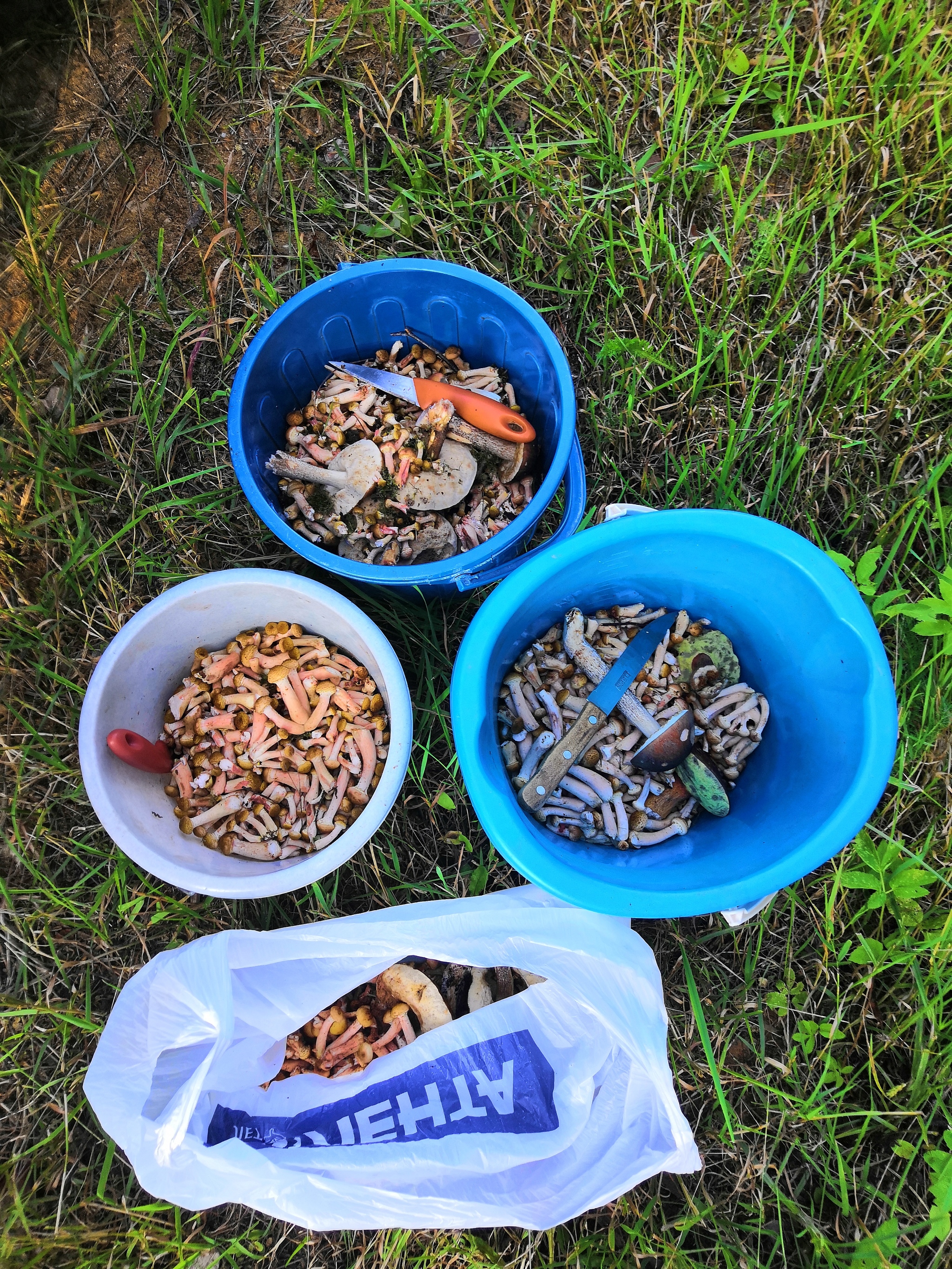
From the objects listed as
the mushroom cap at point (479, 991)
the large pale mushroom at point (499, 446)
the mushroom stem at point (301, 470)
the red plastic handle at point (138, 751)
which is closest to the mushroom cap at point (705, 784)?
the mushroom cap at point (479, 991)

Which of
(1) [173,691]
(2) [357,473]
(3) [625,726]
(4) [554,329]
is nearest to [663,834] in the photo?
(3) [625,726]

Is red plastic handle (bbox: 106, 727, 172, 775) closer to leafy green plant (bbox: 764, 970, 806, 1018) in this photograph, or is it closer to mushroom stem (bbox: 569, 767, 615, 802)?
mushroom stem (bbox: 569, 767, 615, 802)

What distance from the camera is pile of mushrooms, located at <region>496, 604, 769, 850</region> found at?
5.47 feet

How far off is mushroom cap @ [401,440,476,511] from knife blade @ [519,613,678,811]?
1.70 feet

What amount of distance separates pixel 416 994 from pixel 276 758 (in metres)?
0.62

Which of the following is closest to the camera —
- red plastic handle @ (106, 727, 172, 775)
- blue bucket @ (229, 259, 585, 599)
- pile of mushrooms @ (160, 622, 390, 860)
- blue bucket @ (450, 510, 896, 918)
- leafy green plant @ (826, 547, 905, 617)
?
blue bucket @ (450, 510, 896, 918)

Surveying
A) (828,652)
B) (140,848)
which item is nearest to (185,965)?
(140,848)

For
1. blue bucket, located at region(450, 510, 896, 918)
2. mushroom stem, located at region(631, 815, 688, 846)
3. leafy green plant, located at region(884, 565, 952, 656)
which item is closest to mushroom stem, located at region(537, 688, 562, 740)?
blue bucket, located at region(450, 510, 896, 918)

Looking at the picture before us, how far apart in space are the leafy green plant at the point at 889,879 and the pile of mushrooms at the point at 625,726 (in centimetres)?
38

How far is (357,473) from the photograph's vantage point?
5.79 ft

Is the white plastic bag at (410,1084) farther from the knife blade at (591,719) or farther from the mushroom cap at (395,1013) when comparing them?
the knife blade at (591,719)

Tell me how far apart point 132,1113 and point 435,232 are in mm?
2047

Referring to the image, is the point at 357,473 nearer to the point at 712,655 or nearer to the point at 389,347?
the point at 389,347

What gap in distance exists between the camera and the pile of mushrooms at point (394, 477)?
1.76 metres
